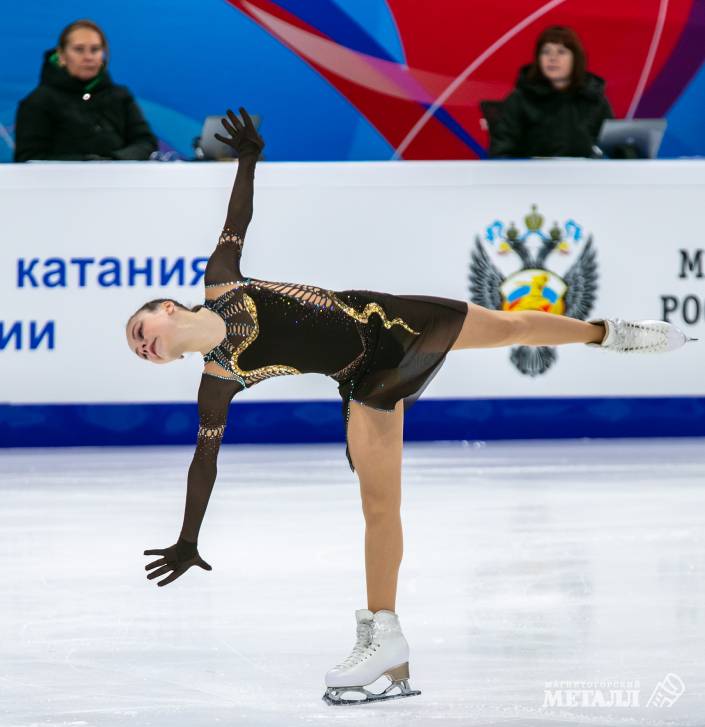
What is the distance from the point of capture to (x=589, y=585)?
4.07 metres

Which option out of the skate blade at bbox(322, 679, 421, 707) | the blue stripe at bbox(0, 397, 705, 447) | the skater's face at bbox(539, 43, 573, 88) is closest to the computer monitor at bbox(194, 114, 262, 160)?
the blue stripe at bbox(0, 397, 705, 447)

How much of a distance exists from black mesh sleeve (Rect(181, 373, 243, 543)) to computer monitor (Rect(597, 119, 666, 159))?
486cm

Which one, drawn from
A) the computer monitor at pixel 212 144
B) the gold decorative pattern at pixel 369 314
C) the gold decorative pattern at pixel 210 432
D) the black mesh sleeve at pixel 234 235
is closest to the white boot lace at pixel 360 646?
the gold decorative pattern at pixel 210 432

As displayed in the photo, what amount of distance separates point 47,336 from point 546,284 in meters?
2.54

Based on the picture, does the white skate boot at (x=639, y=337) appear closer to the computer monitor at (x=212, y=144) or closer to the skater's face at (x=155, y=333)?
the skater's face at (x=155, y=333)

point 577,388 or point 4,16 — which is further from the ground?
point 4,16

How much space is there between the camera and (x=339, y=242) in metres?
7.48

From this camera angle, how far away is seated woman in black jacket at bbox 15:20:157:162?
24.1ft

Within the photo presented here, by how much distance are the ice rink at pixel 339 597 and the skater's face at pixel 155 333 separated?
0.70m

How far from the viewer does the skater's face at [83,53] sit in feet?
23.9

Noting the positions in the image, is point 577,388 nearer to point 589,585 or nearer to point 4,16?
point 589,585

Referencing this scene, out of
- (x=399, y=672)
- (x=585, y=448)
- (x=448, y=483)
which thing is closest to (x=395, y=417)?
(x=399, y=672)

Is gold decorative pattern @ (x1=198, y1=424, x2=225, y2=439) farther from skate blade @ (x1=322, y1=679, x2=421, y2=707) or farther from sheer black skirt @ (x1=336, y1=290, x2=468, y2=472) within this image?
skate blade @ (x1=322, y1=679, x2=421, y2=707)

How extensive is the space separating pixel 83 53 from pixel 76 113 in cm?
33
